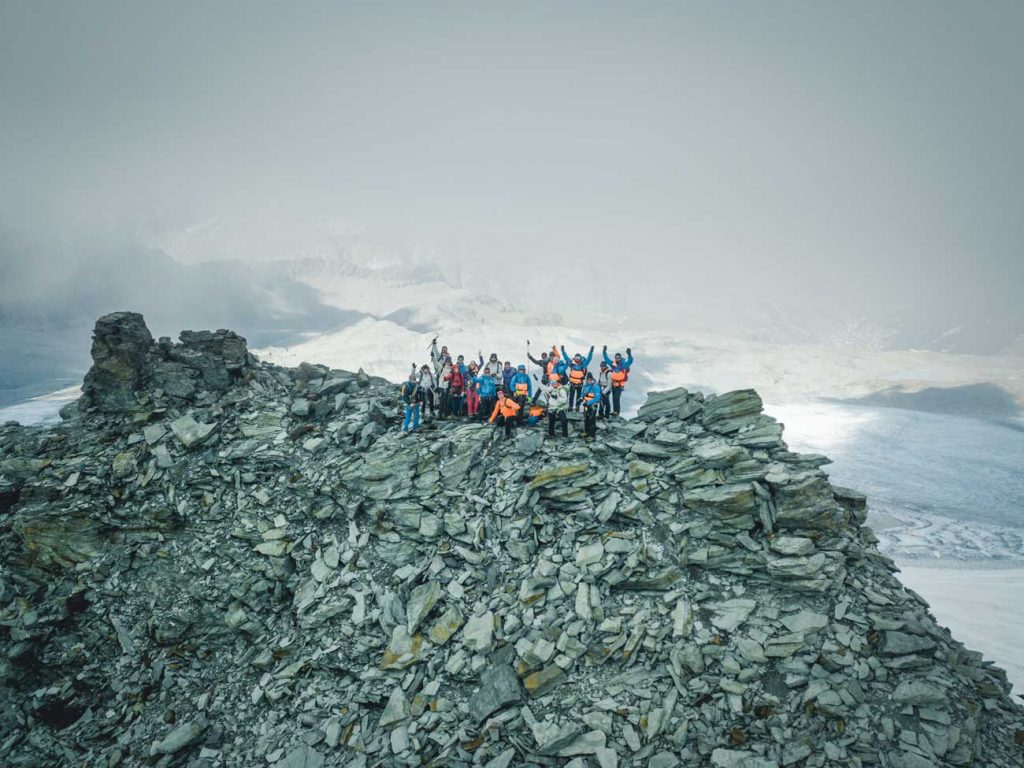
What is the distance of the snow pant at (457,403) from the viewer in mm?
21953

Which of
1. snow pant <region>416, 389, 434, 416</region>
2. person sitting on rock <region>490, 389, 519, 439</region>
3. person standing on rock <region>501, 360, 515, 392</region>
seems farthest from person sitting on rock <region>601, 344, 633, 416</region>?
snow pant <region>416, 389, 434, 416</region>

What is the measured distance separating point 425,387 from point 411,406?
1.09m

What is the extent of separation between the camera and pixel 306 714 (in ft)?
44.6

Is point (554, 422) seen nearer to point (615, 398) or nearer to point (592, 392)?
point (592, 392)

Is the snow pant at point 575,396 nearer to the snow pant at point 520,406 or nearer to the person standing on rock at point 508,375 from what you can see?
the snow pant at point 520,406

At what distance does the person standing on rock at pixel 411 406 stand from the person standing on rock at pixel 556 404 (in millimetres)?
6118

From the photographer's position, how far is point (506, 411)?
19.3 metres

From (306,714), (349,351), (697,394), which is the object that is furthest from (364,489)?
(349,351)

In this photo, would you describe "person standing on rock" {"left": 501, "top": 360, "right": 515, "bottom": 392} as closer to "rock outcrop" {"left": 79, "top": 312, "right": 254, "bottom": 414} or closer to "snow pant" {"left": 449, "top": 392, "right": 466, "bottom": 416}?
"snow pant" {"left": 449, "top": 392, "right": 466, "bottom": 416}

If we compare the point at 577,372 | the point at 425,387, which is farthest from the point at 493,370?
the point at 577,372

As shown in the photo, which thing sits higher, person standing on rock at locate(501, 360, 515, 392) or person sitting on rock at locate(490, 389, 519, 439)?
person standing on rock at locate(501, 360, 515, 392)

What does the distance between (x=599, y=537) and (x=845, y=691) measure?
25.3 feet

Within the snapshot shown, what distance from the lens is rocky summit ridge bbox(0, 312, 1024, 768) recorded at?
12375mm

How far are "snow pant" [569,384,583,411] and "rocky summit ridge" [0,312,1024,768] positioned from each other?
7.51 feet
